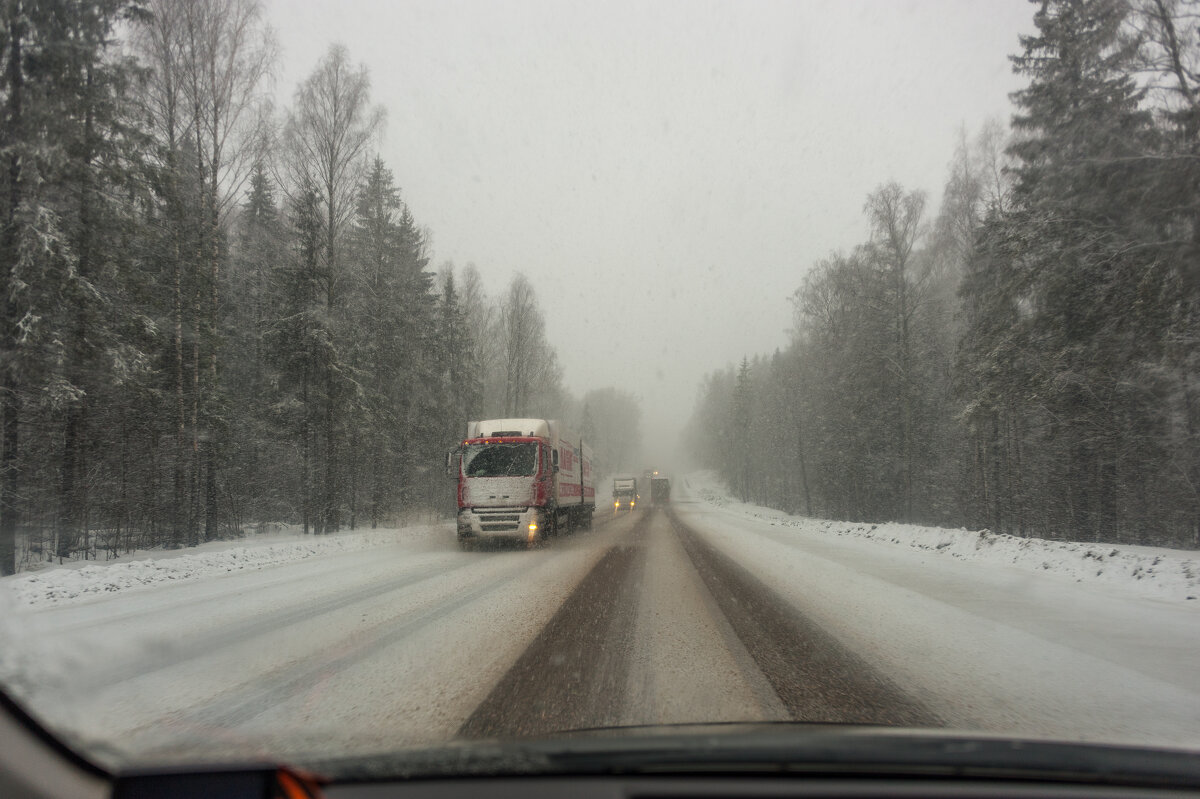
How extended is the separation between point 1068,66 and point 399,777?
2236cm

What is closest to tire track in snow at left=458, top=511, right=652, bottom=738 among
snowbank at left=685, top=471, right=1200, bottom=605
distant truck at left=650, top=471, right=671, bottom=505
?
snowbank at left=685, top=471, right=1200, bottom=605

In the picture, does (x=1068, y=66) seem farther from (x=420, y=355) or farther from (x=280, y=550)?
(x=420, y=355)

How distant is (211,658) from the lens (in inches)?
214

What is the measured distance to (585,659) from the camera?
17.7 ft

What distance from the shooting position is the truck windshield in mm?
15828

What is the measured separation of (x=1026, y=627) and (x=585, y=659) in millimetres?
4800

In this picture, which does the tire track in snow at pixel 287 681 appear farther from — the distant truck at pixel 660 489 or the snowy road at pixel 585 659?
the distant truck at pixel 660 489

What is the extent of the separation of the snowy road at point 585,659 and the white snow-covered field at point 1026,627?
3 centimetres

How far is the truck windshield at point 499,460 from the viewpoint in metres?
15.8

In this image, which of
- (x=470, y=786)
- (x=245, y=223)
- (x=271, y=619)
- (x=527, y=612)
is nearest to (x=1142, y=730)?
(x=470, y=786)

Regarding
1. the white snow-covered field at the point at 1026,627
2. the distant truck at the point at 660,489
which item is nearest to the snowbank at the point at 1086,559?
the white snow-covered field at the point at 1026,627

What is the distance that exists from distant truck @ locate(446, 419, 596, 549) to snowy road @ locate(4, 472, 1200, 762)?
5150mm

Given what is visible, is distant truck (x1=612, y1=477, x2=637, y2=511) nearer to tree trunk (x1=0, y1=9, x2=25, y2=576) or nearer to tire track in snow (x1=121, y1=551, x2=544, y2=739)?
tree trunk (x1=0, y1=9, x2=25, y2=576)

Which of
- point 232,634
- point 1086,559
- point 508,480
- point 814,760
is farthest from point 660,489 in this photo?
point 814,760
